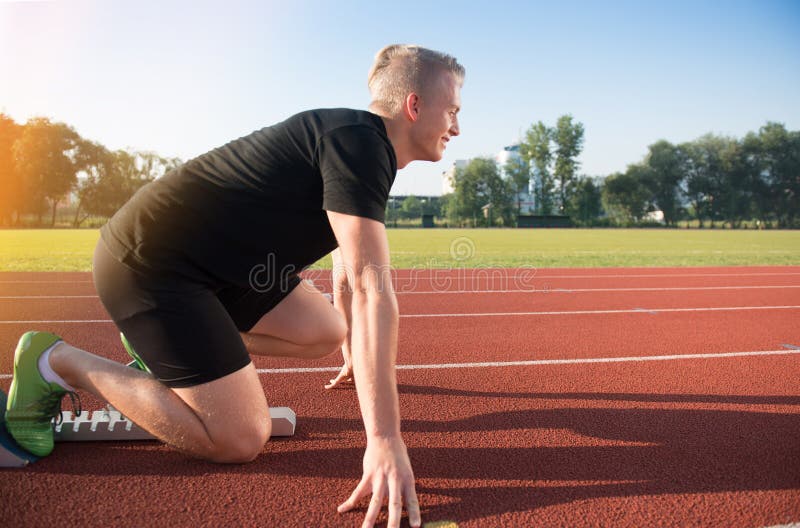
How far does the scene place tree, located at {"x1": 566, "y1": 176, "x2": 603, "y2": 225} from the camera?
67.2 m

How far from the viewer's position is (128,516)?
6.38 ft

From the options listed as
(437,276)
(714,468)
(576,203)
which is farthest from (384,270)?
(576,203)

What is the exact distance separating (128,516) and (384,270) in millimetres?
1281

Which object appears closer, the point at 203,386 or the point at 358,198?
the point at 358,198

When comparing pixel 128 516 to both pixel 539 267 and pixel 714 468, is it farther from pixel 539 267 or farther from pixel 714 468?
pixel 539 267

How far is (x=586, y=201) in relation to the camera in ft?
221

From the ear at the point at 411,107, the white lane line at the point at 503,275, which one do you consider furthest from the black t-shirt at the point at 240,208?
the white lane line at the point at 503,275

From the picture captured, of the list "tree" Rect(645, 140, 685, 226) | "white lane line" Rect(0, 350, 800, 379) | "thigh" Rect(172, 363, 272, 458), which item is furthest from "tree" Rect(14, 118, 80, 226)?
"tree" Rect(645, 140, 685, 226)

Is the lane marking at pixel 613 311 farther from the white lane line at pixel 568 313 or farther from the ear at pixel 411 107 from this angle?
the ear at pixel 411 107

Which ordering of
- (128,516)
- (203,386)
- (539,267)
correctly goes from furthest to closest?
(539,267) < (203,386) < (128,516)

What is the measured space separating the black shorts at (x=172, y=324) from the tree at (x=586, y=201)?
68.3 m

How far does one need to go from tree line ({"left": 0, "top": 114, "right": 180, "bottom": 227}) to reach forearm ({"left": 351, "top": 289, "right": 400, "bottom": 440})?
2257 inches

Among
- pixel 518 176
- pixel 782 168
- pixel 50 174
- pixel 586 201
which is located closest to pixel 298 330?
pixel 50 174

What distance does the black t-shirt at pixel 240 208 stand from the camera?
209 centimetres
